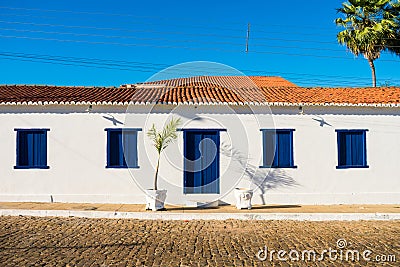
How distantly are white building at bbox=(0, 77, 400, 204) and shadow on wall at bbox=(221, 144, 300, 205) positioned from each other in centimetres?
3

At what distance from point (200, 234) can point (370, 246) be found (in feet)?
11.8

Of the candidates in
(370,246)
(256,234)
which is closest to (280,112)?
(256,234)

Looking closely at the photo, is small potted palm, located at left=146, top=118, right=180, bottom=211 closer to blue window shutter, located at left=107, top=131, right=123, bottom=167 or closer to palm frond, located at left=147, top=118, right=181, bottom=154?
palm frond, located at left=147, top=118, right=181, bottom=154

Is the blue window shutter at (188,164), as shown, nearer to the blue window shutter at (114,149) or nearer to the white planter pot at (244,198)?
the white planter pot at (244,198)

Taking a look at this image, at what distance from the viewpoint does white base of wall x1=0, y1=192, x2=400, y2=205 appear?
13.4m

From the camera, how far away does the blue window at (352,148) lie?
13.8 m

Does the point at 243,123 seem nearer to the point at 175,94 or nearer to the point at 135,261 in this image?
the point at 175,94

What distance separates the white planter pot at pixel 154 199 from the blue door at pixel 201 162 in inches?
55.0

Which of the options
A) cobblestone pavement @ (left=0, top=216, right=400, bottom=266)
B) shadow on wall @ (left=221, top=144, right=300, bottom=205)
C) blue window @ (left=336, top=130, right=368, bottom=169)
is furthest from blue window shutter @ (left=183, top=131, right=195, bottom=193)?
blue window @ (left=336, top=130, right=368, bottom=169)

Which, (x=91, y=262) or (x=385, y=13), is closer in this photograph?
(x=91, y=262)

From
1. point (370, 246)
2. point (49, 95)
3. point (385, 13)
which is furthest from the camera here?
point (385, 13)

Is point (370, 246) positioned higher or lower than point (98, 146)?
lower

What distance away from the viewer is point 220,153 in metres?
13.6

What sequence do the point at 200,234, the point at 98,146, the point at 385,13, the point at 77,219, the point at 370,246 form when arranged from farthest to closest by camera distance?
the point at 385,13 → the point at 98,146 → the point at 77,219 → the point at 200,234 → the point at 370,246
